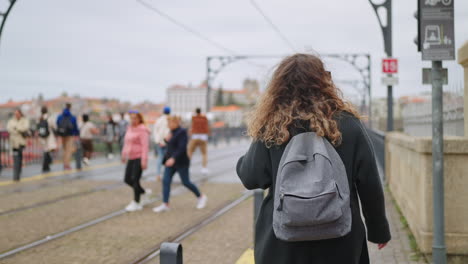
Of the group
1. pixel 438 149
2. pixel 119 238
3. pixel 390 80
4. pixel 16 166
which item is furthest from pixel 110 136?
pixel 438 149

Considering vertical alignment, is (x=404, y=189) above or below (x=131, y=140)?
below

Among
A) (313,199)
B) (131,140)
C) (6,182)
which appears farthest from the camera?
(6,182)

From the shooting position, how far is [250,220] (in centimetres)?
795

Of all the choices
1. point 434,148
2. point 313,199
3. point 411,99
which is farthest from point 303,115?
point 411,99

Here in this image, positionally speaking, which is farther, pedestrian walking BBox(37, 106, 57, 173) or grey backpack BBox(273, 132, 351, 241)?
pedestrian walking BBox(37, 106, 57, 173)

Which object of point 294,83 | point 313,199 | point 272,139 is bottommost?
point 313,199

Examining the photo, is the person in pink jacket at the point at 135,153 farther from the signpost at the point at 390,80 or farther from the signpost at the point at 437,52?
the signpost at the point at 390,80

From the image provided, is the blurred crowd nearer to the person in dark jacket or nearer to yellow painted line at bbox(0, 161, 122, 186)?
yellow painted line at bbox(0, 161, 122, 186)

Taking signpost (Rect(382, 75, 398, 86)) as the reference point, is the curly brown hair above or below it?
below

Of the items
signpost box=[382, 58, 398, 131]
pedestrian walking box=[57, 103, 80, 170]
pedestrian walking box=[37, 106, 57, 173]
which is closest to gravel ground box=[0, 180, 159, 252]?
pedestrian walking box=[37, 106, 57, 173]

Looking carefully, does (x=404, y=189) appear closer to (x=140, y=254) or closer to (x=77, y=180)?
(x=140, y=254)

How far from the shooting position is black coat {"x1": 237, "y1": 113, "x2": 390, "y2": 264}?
242 cm

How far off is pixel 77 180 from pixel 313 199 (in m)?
11.4

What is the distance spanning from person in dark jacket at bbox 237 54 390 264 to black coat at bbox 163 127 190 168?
19.6ft
